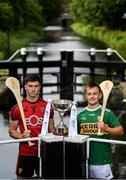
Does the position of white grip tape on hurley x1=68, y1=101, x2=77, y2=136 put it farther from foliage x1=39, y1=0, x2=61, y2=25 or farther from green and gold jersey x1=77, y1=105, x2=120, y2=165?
foliage x1=39, y1=0, x2=61, y2=25

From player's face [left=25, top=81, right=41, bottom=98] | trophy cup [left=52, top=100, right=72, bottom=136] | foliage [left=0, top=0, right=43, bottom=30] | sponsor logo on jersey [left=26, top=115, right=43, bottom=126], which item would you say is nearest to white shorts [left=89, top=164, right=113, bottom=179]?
trophy cup [left=52, top=100, right=72, bottom=136]

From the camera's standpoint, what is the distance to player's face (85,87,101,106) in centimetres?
579

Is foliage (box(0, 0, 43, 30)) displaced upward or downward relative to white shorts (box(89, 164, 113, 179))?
upward

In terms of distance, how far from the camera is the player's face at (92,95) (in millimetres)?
5789

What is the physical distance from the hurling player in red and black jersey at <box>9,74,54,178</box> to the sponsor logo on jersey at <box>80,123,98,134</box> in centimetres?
38

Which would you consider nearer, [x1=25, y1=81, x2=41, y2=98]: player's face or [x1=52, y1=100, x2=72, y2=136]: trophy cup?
[x1=52, y1=100, x2=72, y2=136]: trophy cup

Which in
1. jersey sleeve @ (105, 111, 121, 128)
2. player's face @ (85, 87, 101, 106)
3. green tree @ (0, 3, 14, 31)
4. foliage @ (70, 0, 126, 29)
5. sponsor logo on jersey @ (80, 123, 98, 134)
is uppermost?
foliage @ (70, 0, 126, 29)

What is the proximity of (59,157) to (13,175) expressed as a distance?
274 centimetres

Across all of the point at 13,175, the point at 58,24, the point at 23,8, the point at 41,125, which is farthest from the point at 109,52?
the point at 58,24

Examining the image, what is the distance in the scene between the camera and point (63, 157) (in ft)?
18.8

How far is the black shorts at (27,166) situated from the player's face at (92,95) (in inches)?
32.6

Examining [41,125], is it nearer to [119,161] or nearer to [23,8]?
[119,161]

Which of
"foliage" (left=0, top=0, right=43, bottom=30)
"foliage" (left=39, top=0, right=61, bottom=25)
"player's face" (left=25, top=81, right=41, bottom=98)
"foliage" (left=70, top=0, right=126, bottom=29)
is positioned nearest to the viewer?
"player's face" (left=25, top=81, right=41, bottom=98)

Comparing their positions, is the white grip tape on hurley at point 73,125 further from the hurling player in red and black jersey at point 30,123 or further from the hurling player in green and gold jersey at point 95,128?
the hurling player in red and black jersey at point 30,123
